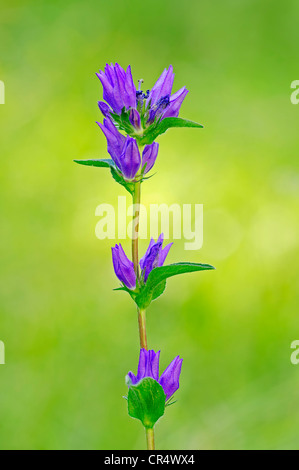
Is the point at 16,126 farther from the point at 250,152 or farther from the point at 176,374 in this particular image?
the point at 176,374

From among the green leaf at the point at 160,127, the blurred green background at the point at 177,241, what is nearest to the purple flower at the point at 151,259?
the green leaf at the point at 160,127

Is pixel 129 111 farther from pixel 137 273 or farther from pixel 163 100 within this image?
pixel 137 273

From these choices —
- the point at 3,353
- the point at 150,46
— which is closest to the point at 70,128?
the point at 150,46

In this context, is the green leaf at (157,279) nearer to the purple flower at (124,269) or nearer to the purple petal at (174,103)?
the purple flower at (124,269)

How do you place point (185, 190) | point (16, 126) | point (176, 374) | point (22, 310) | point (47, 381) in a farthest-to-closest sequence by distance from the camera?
point (16, 126) → point (185, 190) → point (22, 310) → point (47, 381) → point (176, 374)

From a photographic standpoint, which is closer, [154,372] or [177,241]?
[154,372]

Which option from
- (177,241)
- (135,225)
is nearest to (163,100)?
(135,225)
